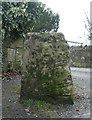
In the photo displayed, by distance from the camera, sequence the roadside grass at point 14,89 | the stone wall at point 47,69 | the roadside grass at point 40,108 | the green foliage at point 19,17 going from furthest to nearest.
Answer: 1. the green foliage at point 19,17
2. the roadside grass at point 14,89
3. the stone wall at point 47,69
4. the roadside grass at point 40,108

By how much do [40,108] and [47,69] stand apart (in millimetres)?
1128

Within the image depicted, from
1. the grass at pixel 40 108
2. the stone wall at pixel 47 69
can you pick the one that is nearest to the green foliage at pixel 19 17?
the stone wall at pixel 47 69

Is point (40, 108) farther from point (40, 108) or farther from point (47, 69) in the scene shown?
point (47, 69)

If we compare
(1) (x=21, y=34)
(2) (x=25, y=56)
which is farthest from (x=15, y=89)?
(1) (x=21, y=34)

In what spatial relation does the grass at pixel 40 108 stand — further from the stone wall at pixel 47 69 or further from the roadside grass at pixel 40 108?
the stone wall at pixel 47 69

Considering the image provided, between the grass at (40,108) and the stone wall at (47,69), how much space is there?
0.84 ft

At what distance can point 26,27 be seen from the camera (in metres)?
12.5

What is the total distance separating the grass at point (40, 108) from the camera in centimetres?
602

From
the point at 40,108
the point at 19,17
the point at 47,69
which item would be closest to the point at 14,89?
the point at 47,69

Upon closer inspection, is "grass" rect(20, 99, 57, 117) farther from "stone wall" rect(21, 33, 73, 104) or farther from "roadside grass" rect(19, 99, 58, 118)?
"stone wall" rect(21, 33, 73, 104)

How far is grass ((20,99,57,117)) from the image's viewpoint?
6.02 m

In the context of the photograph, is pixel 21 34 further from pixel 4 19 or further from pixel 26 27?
pixel 4 19

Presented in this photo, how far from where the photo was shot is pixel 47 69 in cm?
717

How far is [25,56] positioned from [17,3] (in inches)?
113
